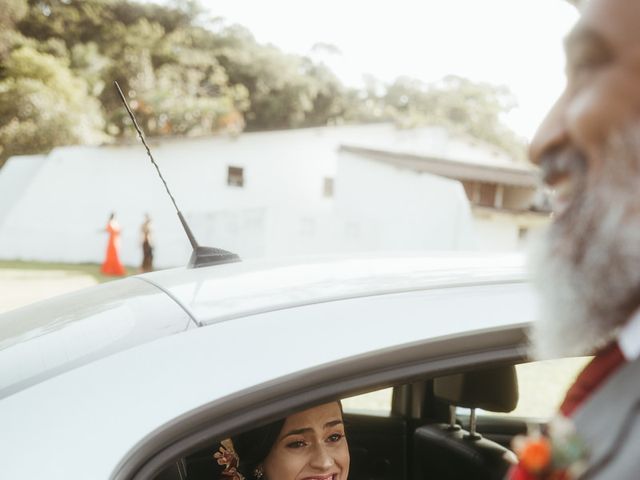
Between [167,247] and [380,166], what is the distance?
7.85 m

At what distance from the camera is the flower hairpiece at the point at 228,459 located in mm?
1922

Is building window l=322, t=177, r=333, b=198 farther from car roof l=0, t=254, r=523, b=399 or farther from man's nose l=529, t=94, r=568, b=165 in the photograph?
man's nose l=529, t=94, r=568, b=165

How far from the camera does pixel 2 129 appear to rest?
85.4ft

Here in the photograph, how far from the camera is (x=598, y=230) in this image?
0.78 m

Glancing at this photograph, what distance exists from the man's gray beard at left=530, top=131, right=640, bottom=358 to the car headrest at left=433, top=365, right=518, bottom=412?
1369 mm

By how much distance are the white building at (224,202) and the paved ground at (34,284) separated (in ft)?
14.1

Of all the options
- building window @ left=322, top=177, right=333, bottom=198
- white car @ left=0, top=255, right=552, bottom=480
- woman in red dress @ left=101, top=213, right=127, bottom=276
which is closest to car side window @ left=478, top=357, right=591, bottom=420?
white car @ left=0, top=255, right=552, bottom=480

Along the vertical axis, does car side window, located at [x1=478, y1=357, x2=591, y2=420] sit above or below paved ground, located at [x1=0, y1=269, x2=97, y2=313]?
above

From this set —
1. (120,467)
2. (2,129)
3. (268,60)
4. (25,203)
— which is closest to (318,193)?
(25,203)

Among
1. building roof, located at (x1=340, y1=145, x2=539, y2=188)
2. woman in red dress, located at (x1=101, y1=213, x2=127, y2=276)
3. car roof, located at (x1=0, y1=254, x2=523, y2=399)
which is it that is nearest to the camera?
car roof, located at (x1=0, y1=254, x2=523, y2=399)

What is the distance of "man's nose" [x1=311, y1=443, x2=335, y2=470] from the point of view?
1.92 metres

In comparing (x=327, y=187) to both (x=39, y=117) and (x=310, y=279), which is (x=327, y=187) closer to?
(x=39, y=117)

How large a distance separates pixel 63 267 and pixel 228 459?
17936mm

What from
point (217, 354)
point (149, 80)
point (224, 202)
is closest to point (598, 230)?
point (217, 354)
